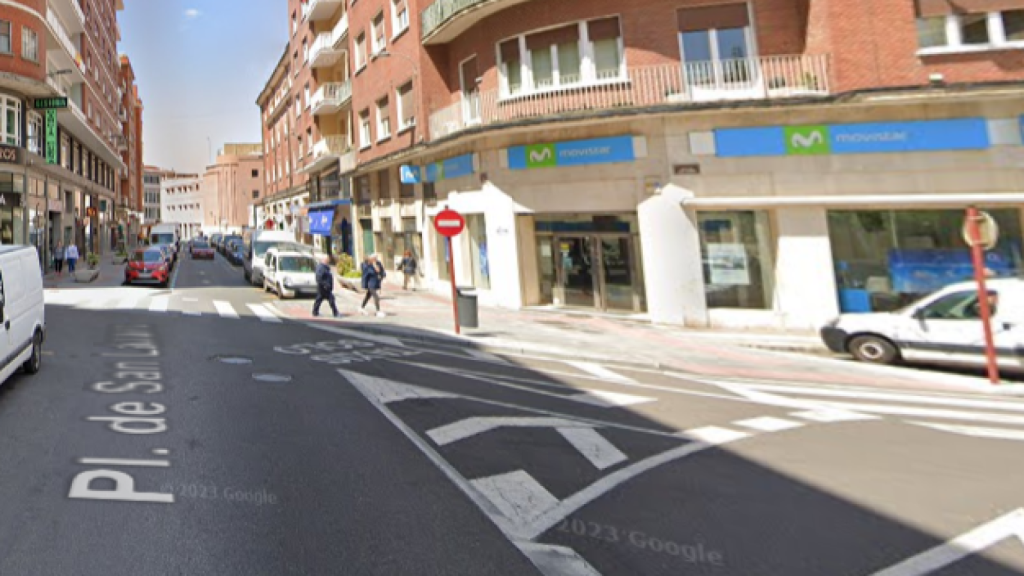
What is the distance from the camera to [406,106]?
67.5ft

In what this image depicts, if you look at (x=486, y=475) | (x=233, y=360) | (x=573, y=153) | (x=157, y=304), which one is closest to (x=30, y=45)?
(x=157, y=304)

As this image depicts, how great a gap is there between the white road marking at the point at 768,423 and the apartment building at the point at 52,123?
97.1 ft

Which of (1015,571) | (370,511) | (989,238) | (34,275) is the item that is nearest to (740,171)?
(989,238)

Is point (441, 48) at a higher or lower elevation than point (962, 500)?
higher

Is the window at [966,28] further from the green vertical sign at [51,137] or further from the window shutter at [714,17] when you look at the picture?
the green vertical sign at [51,137]

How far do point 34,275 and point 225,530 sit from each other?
7.39 meters

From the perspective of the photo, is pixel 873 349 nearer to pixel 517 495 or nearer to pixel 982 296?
pixel 982 296

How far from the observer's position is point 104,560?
3129 mm

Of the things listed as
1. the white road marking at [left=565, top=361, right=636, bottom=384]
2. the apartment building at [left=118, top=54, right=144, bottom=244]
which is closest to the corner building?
the white road marking at [left=565, top=361, right=636, bottom=384]

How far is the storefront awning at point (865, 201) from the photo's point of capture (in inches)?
461

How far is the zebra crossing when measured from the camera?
48.0 feet

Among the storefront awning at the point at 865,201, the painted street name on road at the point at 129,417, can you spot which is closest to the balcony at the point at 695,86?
the storefront awning at the point at 865,201

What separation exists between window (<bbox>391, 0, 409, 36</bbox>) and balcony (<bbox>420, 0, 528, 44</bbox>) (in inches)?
62.0

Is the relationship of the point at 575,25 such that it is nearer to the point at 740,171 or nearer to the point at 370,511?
the point at 740,171
